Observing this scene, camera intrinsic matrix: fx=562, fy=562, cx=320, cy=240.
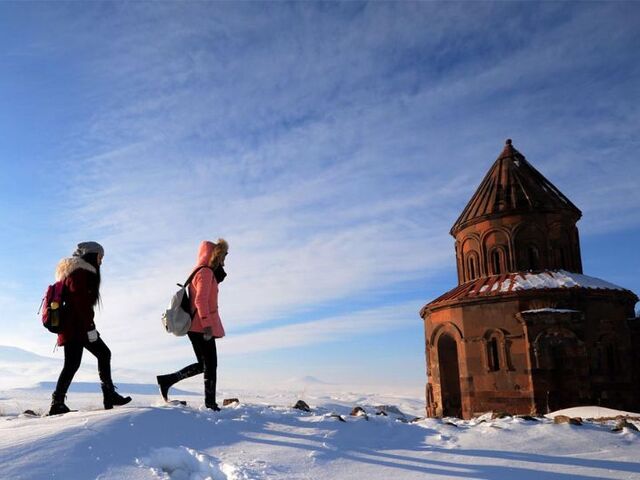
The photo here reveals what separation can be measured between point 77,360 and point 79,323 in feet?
1.56

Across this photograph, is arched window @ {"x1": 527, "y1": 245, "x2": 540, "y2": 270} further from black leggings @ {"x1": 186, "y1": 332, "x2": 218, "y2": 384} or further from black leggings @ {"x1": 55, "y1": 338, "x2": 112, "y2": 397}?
black leggings @ {"x1": 55, "y1": 338, "x2": 112, "y2": 397}

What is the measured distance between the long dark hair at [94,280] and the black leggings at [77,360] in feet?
1.65

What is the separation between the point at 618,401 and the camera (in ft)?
57.7

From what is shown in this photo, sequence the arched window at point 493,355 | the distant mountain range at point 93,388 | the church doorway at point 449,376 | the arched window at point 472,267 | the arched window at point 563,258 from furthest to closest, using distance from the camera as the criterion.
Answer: the distant mountain range at point 93,388, the arched window at point 472,267, the arched window at point 563,258, the church doorway at point 449,376, the arched window at point 493,355

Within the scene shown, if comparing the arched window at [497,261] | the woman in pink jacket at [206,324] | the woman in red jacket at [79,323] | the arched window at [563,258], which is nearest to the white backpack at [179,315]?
the woman in pink jacket at [206,324]

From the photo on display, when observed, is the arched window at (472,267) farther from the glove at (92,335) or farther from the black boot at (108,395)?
the glove at (92,335)

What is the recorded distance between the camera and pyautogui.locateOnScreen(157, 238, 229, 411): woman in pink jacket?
6.80 meters

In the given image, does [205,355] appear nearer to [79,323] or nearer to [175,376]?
[175,376]

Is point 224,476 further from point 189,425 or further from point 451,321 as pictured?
point 451,321

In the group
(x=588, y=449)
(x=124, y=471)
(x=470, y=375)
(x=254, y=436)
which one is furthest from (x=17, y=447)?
(x=470, y=375)

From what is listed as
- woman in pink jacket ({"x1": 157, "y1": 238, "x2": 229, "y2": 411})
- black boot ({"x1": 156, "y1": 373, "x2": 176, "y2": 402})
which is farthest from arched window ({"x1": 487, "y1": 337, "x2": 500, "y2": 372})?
black boot ({"x1": 156, "y1": 373, "x2": 176, "y2": 402})

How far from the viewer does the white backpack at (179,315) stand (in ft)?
22.4

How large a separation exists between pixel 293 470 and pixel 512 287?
14945mm

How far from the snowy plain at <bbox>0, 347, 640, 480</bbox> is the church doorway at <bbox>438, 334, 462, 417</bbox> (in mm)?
13170
